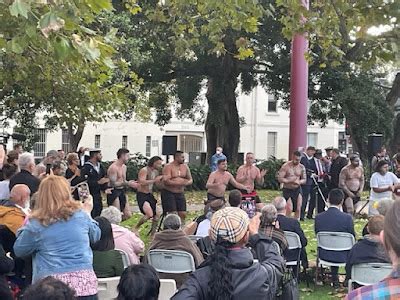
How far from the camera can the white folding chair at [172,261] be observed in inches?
240

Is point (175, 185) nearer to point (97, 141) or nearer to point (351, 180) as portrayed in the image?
point (351, 180)

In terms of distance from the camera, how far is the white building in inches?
1886

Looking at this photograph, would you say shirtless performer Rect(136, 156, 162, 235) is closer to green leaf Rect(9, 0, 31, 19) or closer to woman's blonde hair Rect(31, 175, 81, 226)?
woman's blonde hair Rect(31, 175, 81, 226)

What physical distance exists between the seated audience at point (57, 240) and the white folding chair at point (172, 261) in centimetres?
143

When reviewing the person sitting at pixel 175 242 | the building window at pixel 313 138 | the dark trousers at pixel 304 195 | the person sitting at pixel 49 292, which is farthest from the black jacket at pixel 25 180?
the building window at pixel 313 138

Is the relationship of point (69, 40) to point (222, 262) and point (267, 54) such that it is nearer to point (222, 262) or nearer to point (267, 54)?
point (222, 262)

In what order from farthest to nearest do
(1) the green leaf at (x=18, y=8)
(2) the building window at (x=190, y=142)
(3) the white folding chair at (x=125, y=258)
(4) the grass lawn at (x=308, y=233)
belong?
(2) the building window at (x=190, y=142) < (4) the grass lawn at (x=308, y=233) < (3) the white folding chair at (x=125, y=258) < (1) the green leaf at (x=18, y=8)

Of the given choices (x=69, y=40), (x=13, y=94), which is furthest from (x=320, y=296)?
(x=13, y=94)

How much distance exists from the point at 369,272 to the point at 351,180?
26.7 feet

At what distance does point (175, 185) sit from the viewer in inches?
487

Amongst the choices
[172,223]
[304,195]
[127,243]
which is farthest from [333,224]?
[304,195]

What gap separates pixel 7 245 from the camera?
17.6 feet

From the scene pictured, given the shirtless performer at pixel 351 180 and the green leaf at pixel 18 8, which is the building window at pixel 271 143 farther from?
the green leaf at pixel 18 8

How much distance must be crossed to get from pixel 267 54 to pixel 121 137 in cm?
2507
